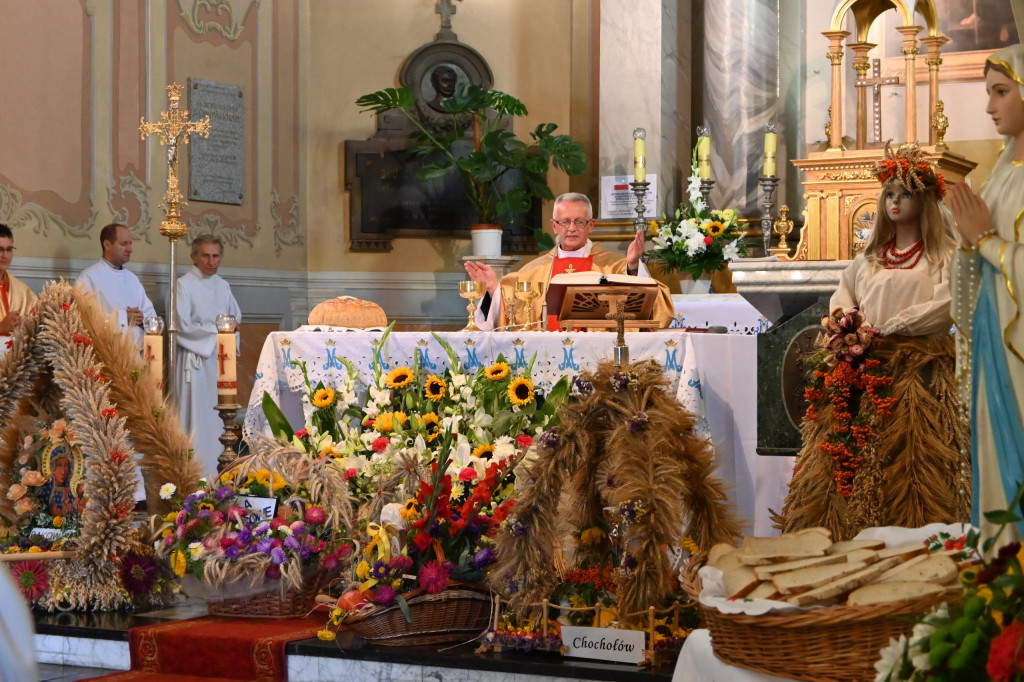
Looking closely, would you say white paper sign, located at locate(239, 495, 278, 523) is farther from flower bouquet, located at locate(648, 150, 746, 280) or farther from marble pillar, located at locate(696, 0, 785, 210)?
marble pillar, located at locate(696, 0, 785, 210)

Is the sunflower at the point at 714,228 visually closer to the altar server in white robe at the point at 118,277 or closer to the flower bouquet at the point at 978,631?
the altar server in white robe at the point at 118,277

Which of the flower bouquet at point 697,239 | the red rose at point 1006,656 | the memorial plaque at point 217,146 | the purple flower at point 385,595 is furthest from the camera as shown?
the memorial plaque at point 217,146

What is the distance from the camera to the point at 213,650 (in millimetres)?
5094

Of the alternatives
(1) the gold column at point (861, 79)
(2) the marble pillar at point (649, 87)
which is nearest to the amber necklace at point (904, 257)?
(1) the gold column at point (861, 79)

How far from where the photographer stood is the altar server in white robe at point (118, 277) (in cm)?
990

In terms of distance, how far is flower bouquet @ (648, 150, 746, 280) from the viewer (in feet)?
28.6

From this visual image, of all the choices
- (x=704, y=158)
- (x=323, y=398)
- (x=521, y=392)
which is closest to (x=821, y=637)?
(x=521, y=392)

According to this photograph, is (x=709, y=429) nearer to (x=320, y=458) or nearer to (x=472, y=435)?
(x=472, y=435)

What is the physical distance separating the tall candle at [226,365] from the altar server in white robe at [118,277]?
3.56m

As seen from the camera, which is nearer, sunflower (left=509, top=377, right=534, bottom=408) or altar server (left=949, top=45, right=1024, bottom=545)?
altar server (left=949, top=45, right=1024, bottom=545)

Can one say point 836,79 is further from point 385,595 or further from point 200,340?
point 200,340

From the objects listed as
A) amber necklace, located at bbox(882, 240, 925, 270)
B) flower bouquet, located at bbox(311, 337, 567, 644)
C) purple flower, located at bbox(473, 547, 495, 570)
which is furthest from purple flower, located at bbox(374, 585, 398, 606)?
amber necklace, located at bbox(882, 240, 925, 270)

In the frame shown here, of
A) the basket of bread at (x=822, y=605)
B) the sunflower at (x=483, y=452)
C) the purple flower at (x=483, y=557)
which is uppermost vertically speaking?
the sunflower at (x=483, y=452)

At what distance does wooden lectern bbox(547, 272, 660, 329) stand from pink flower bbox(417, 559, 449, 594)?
194 centimetres
